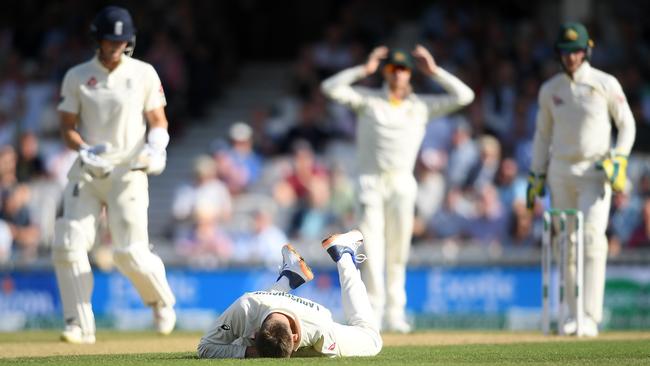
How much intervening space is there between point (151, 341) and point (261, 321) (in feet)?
10.2

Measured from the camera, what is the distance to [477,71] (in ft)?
60.7

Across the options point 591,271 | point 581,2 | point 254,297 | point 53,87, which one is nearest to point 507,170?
point 581,2

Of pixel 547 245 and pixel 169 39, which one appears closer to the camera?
pixel 547 245

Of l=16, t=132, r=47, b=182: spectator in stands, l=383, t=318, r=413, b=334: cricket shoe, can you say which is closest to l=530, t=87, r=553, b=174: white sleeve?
l=383, t=318, r=413, b=334: cricket shoe

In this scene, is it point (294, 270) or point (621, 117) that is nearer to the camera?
point (294, 270)

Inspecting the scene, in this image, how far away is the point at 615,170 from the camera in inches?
459

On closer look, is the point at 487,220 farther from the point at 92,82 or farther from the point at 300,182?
the point at 92,82

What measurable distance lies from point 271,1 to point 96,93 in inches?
457

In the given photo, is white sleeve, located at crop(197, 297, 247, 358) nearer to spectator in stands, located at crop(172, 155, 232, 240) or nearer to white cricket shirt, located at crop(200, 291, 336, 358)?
white cricket shirt, located at crop(200, 291, 336, 358)

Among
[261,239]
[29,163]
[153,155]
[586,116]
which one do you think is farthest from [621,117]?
[29,163]

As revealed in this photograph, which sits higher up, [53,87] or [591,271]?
[53,87]

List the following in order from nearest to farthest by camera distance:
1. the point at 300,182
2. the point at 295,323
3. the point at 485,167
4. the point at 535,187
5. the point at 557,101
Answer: the point at 295,323 → the point at 557,101 → the point at 535,187 → the point at 485,167 → the point at 300,182

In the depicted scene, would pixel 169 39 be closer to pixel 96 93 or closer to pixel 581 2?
pixel 581 2

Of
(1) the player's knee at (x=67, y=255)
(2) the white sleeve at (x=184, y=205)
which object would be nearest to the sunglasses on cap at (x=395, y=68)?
(1) the player's knee at (x=67, y=255)
